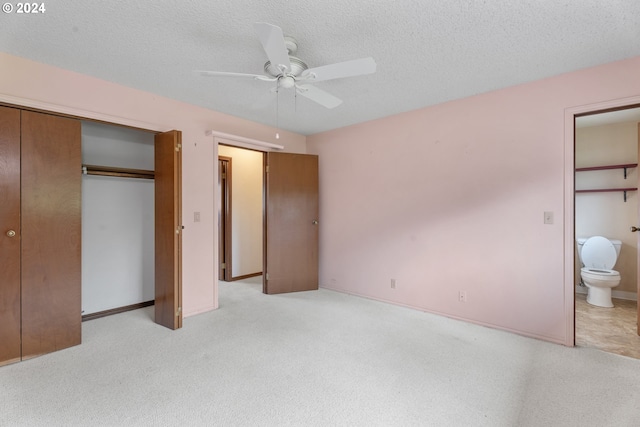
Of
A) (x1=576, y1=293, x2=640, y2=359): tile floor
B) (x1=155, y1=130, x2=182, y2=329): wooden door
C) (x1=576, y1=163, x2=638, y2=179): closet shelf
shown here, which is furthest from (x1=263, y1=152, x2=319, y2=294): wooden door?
(x1=576, y1=163, x2=638, y2=179): closet shelf

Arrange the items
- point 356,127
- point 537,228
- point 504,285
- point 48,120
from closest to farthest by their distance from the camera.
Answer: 1. point 48,120
2. point 537,228
3. point 504,285
4. point 356,127

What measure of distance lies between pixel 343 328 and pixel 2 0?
131 inches

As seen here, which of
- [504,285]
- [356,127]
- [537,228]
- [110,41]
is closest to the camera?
[110,41]

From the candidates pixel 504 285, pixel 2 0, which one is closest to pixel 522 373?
pixel 504 285

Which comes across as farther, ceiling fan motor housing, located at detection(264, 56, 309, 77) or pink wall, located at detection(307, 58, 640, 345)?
pink wall, located at detection(307, 58, 640, 345)

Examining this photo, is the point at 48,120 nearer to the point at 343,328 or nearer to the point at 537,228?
the point at 343,328

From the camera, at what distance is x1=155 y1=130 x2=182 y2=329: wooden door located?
2797 mm

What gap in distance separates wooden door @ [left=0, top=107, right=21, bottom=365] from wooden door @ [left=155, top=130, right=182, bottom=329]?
3.30 ft

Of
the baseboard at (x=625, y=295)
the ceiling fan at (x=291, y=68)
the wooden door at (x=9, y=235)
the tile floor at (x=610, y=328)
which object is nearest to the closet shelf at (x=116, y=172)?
the wooden door at (x=9, y=235)

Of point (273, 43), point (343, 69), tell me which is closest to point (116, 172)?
point (273, 43)

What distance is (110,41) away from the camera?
204 centimetres

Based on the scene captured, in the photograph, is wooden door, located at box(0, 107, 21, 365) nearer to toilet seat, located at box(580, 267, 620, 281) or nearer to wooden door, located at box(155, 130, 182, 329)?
wooden door, located at box(155, 130, 182, 329)

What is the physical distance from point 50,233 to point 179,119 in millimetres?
1593

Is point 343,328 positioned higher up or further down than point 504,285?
further down
